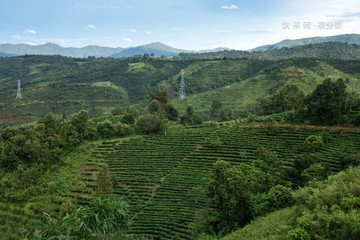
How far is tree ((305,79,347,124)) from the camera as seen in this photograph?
209 feet

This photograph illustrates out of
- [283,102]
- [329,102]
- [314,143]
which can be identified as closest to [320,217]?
[314,143]

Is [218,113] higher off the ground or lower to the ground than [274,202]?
lower

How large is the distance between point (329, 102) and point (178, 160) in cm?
2485

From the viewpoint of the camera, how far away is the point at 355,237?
19.2 m

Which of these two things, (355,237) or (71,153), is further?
(71,153)

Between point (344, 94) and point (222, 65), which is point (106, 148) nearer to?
point (344, 94)

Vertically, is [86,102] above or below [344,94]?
below

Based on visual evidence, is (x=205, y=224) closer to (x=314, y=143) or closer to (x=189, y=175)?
(x=189, y=175)

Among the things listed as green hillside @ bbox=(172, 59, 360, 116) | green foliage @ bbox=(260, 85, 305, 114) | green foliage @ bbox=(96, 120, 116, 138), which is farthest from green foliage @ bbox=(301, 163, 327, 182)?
green hillside @ bbox=(172, 59, 360, 116)

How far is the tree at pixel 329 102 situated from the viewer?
6384 centimetres

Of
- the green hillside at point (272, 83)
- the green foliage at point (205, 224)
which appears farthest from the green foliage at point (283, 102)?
the green foliage at point (205, 224)

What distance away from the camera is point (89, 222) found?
1183 inches

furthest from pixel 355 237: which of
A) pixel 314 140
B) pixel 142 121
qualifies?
pixel 142 121

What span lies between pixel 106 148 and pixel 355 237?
55.1 metres
